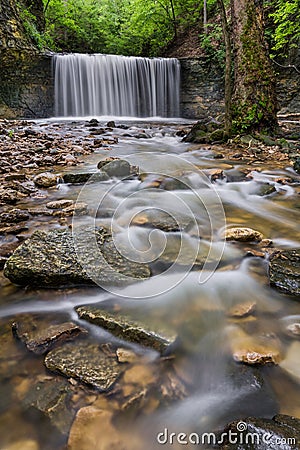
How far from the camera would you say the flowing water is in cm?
113

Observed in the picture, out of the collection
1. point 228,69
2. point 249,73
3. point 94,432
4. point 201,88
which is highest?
point 201,88

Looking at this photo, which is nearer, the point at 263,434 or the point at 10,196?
the point at 263,434

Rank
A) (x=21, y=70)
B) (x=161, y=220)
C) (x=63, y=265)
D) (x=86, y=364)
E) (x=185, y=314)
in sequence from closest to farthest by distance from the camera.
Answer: (x=86, y=364) → (x=185, y=314) → (x=63, y=265) → (x=161, y=220) → (x=21, y=70)

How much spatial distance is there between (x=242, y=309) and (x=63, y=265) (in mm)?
1075

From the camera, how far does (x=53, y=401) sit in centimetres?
115

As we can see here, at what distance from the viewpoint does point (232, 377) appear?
129cm

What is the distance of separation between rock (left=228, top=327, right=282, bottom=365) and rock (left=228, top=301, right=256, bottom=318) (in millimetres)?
138

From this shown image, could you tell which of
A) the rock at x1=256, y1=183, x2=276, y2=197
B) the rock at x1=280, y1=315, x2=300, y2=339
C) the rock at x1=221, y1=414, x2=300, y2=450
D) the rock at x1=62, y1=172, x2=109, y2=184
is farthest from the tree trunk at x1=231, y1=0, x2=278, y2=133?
the rock at x1=221, y1=414, x2=300, y2=450

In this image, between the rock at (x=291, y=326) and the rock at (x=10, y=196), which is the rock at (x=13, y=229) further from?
the rock at (x=291, y=326)

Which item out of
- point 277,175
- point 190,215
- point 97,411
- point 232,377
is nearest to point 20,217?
point 190,215

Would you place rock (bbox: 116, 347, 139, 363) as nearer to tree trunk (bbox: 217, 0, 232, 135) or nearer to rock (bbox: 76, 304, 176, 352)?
rock (bbox: 76, 304, 176, 352)

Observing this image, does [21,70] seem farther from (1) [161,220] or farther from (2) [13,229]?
(1) [161,220]

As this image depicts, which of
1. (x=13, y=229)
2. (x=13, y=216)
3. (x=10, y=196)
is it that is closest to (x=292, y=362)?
(x=13, y=229)

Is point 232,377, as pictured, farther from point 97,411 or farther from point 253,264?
point 253,264
